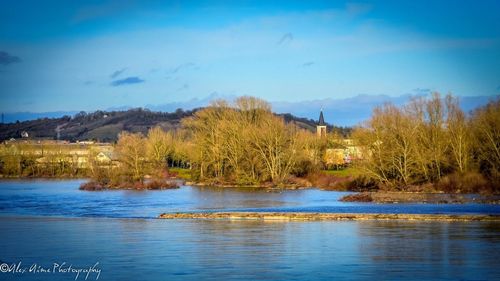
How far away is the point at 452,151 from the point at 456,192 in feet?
27.8

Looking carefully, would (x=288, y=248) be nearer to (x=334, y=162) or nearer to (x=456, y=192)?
(x=456, y=192)

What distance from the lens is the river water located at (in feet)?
85.0

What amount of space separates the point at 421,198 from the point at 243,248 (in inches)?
1356

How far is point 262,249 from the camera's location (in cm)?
3169

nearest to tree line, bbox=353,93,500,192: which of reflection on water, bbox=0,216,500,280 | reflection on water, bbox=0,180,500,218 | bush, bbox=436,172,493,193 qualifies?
bush, bbox=436,172,493,193

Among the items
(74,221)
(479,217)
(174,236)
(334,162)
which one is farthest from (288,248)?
(334,162)

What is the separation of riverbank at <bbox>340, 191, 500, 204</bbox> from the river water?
6.24 metres

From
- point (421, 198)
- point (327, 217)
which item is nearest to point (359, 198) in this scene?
point (421, 198)

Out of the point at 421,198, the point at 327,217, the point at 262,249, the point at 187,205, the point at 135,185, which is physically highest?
the point at 135,185

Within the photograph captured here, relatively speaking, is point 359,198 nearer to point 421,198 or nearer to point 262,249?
point 421,198

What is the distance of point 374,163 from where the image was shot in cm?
7575

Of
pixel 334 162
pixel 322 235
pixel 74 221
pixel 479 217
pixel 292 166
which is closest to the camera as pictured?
pixel 322 235

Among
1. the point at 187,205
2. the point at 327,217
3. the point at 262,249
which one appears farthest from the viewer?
Result: the point at 187,205

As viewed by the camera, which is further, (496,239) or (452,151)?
(452,151)
